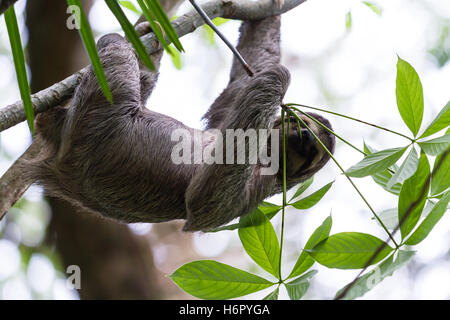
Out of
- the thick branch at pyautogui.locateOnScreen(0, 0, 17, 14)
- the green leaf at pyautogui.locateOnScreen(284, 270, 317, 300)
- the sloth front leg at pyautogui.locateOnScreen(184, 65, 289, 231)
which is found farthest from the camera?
the sloth front leg at pyautogui.locateOnScreen(184, 65, 289, 231)

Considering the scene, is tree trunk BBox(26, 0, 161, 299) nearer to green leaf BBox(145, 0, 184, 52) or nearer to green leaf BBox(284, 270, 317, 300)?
green leaf BBox(284, 270, 317, 300)

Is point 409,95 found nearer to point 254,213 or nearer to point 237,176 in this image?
point 254,213

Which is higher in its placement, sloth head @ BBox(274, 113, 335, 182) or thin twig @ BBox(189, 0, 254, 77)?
thin twig @ BBox(189, 0, 254, 77)

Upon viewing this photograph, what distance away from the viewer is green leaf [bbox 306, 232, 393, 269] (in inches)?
131

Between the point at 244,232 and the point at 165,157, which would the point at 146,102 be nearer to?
the point at 165,157

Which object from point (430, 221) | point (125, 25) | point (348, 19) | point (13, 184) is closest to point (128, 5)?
point (13, 184)

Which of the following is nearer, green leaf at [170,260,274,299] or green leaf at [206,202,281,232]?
Result: green leaf at [170,260,274,299]

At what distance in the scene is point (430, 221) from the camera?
3.08 meters

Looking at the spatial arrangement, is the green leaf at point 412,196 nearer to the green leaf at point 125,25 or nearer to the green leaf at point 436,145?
the green leaf at point 436,145

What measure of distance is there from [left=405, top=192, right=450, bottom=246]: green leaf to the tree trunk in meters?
6.35

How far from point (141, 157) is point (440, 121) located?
3028 mm

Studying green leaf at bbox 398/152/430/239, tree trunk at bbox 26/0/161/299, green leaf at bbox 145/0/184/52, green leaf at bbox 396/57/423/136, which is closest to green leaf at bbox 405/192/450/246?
green leaf at bbox 398/152/430/239

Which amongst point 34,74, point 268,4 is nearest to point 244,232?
point 268,4
